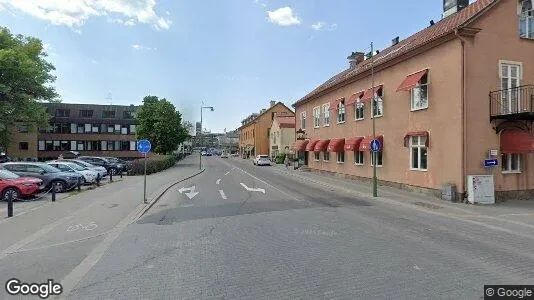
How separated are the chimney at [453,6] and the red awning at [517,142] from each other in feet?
32.2

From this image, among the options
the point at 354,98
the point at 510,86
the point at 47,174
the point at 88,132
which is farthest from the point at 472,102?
the point at 88,132

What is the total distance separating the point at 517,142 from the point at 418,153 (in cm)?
433

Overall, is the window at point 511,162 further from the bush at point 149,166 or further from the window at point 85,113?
the window at point 85,113

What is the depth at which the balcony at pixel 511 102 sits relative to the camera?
681 inches

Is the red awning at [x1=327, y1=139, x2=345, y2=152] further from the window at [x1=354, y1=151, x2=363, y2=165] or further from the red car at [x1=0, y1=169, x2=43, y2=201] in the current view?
the red car at [x1=0, y1=169, x2=43, y2=201]

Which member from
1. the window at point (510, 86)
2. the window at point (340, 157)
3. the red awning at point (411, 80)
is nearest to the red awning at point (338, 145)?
the window at point (340, 157)

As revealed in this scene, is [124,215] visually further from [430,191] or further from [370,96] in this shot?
[370,96]

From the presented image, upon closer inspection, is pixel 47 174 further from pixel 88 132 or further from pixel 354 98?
pixel 88 132

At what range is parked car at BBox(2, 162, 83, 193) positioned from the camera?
21.2 m

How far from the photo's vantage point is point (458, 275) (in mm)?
6730

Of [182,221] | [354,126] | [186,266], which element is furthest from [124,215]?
[354,126]

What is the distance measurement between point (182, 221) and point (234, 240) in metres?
3.28

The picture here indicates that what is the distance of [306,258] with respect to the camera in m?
7.77

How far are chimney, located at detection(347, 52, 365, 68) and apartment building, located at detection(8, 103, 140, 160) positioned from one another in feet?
173
